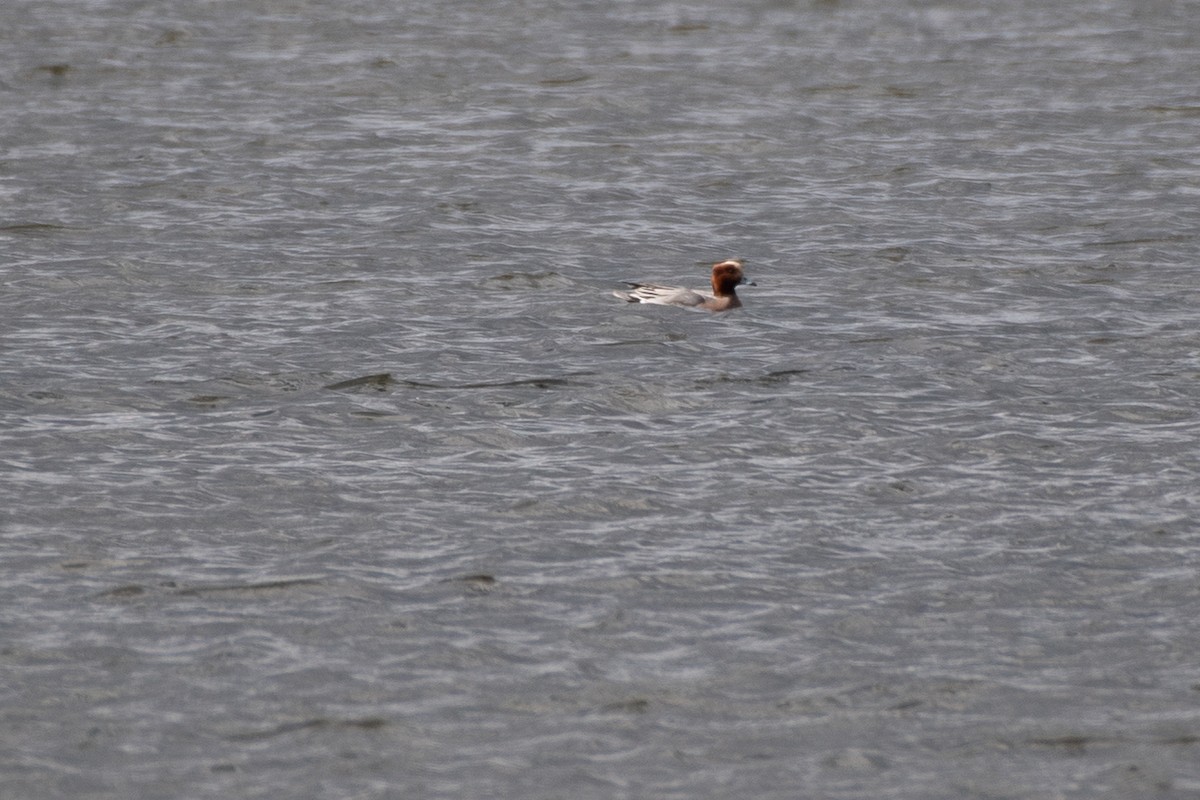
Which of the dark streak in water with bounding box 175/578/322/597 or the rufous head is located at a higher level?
the rufous head

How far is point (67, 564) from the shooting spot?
49.6 ft

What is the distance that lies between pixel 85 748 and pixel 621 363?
968 cm

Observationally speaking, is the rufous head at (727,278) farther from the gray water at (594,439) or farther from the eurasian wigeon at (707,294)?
the gray water at (594,439)

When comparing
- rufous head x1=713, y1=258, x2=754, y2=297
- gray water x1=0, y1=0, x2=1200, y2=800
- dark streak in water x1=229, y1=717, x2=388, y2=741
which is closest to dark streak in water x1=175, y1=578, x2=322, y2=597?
gray water x1=0, y1=0, x2=1200, y2=800

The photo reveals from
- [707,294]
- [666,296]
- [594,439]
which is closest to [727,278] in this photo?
[707,294]

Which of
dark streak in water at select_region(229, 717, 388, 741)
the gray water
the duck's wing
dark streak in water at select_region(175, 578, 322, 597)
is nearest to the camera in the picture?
dark streak in water at select_region(229, 717, 388, 741)

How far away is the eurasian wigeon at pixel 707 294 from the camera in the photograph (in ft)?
75.0

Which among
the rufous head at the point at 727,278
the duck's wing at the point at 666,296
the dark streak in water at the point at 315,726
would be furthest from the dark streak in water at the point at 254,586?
the rufous head at the point at 727,278

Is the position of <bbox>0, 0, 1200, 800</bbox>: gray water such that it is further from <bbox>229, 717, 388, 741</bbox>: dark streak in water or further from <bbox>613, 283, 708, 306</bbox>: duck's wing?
<bbox>613, 283, 708, 306</bbox>: duck's wing

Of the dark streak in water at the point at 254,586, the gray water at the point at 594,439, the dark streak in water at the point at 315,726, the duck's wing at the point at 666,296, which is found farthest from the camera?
the duck's wing at the point at 666,296

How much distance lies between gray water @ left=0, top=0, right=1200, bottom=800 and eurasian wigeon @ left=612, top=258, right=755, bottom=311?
260 millimetres

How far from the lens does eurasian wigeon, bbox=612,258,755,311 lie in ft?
75.0

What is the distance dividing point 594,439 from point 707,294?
524 centimetres

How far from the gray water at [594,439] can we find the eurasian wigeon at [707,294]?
26 cm
